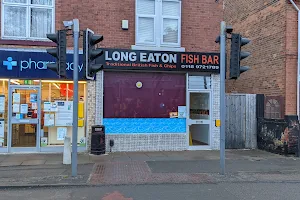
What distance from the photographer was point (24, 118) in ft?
36.1

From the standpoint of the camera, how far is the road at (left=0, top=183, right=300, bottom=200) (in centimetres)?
625

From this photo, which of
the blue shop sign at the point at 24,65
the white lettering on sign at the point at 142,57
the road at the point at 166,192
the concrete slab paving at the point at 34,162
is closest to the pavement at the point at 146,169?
the concrete slab paving at the point at 34,162

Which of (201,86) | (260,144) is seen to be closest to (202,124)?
(201,86)

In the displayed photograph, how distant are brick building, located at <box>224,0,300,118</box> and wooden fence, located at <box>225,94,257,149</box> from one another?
0.64 metres

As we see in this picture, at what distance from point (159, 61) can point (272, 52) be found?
15.4 ft

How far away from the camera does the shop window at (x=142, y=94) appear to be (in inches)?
451

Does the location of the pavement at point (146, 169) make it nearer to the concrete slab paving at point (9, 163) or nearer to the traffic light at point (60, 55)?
the concrete slab paving at point (9, 163)

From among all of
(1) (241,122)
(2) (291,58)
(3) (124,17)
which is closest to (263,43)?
(2) (291,58)

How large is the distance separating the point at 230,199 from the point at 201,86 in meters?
6.49

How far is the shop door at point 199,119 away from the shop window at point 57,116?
391 cm

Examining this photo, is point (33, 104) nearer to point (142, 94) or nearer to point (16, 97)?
point (16, 97)

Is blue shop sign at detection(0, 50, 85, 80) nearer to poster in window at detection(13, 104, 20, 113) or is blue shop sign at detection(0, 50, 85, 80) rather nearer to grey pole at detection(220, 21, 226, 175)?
poster in window at detection(13, 104, 20, 113)

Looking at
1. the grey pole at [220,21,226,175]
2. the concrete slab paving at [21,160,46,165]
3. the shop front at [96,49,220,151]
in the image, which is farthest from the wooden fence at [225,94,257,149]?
the concrete slab paving at [21,160,46,165]

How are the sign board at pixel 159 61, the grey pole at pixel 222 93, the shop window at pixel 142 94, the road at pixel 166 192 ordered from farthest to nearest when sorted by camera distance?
the shop window at pixel 142 94, the sign board at pixel 159 61, the grey pole at pixel 222 93, the road at pixel 166 192
